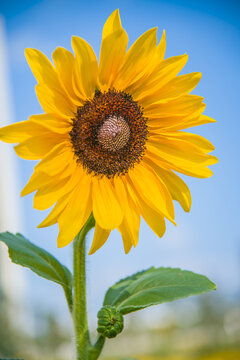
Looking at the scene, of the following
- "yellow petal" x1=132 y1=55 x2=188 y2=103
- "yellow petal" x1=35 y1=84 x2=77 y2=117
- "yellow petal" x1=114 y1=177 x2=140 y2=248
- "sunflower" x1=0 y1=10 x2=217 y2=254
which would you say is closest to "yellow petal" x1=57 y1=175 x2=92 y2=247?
"sunflower" x1=0 y1=10 x2=217 y2=254

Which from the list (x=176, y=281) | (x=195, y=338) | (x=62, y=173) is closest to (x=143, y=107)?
(x=62, y=173)

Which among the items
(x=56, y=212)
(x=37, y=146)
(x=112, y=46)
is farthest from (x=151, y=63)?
(x=56, y=212)

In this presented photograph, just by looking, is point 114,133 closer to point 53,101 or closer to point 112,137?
point 112,137

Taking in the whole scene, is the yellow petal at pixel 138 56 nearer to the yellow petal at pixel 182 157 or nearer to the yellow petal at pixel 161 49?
the yellow petal at pixel 161 49

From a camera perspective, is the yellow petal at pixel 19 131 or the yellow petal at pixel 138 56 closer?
the yellow petal at pixel 19 131

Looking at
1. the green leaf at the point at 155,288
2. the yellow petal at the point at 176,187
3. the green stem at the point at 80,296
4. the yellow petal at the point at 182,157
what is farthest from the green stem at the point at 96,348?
the yellow petal at the point at 182,157

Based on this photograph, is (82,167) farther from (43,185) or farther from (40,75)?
(40,75)
